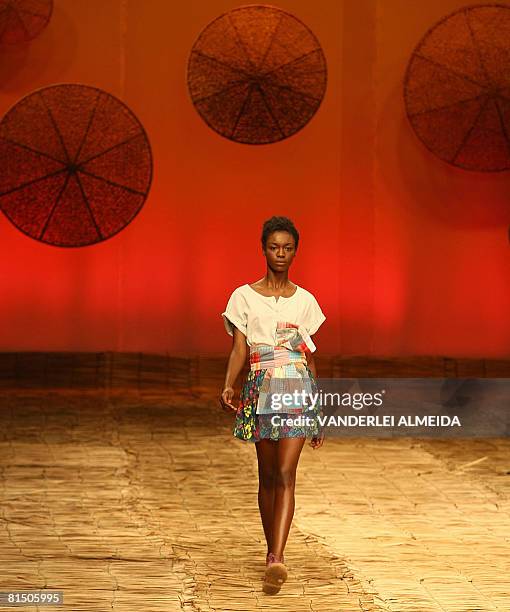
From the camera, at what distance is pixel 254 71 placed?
7.55 meters

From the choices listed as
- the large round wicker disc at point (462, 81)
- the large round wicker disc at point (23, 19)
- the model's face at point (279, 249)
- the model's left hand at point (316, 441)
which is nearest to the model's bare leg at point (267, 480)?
the model's left hand at point (316, 441)

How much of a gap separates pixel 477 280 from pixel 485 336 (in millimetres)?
356

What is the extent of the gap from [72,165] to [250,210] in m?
1.12

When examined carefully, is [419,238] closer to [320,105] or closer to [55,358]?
[320,105]

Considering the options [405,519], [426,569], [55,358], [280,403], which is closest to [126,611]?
[280,403]

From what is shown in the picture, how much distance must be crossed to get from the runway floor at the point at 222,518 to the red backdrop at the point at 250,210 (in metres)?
0.69

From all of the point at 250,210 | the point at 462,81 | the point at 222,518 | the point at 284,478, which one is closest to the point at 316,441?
the point at 284,478

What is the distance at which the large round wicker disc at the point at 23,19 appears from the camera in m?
7.39

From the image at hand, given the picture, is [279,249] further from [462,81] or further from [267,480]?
[462,81]

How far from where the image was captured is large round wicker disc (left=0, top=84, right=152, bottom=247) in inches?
298

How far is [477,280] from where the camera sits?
26.2 feet

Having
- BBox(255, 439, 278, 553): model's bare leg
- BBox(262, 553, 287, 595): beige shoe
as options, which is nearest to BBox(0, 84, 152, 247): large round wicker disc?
BBox(255, 439, 278, 553): model's bare leg

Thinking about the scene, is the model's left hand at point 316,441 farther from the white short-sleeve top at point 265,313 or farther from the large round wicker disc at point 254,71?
the large round wicker disc at point 254,71

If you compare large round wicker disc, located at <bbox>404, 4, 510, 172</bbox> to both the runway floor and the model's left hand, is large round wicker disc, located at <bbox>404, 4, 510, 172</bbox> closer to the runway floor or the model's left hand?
the runway floor
